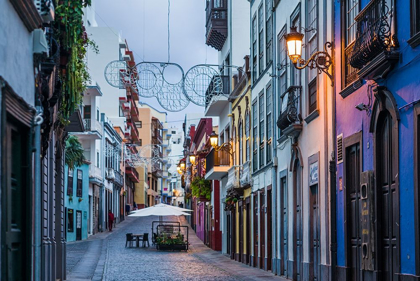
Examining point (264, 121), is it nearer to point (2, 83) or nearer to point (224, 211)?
point (224, 211)

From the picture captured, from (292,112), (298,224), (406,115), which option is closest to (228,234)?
(298,224)

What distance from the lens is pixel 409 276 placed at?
1150 centimetres

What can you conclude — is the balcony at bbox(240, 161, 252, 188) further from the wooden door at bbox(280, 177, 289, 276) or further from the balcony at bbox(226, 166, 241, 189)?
the wooden door at bbox(280, 177, 289, 276)

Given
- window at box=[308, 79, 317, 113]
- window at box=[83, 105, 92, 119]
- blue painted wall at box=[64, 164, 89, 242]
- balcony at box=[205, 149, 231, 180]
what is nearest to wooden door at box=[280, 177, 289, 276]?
window at box=[308, 79, 317, 113]

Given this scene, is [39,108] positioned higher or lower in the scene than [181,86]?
lower

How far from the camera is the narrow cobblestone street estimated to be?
22.5m

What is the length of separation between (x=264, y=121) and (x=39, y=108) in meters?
15.1

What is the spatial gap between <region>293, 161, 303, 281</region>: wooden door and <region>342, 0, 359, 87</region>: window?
17.2ft

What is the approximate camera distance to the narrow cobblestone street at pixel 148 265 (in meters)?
22.5

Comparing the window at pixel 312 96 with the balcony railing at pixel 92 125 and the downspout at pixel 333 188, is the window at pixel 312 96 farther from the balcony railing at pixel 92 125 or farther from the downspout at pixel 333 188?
→ the balcony railing at pixel 92 125

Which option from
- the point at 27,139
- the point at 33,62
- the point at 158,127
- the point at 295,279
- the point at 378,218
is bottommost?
the point at 295,279

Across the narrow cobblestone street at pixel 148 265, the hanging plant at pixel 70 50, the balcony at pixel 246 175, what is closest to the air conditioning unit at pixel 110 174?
the narrow cobblestone street at pixel 148 265

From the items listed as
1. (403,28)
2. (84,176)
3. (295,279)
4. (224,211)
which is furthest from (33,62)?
(84,176)

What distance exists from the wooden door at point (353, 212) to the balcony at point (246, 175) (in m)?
13.4
